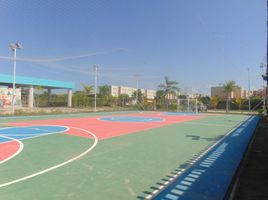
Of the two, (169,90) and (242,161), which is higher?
(169,90)

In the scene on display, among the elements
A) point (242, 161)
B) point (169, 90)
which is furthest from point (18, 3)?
point (169, 90)

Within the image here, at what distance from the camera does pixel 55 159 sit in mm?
5566

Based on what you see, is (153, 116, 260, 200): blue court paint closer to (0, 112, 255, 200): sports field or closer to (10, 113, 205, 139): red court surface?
(0, 112, 255, 200): sports field

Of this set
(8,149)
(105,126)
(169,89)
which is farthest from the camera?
(169,89)

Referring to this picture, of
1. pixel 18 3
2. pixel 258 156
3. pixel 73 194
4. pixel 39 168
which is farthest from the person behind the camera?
pixel 18 3

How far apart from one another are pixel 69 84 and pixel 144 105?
11.6 m

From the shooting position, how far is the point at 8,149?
647 cm

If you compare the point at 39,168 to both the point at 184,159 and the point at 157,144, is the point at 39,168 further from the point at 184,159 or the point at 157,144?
the point at 157,144

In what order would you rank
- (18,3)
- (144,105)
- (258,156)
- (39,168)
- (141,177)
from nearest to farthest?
(141,177)
(39,168)
(258,156)
(18,3)
(144,105)

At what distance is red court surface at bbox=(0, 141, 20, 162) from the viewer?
226 inches

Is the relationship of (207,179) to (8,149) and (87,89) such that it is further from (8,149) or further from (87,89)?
(87,89)

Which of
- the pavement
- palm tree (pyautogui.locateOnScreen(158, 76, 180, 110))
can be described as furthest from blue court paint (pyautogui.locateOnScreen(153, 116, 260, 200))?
palm tree (pyautogui.locateOnScreen(158, 76, 180, 110))

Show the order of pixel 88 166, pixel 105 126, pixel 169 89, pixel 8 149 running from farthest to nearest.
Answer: pixel 169 89 → pixel 105 126 → pixel 8 149 → pixel 88 166

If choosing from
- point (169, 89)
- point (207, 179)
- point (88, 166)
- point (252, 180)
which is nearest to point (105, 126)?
point (88, 166)
